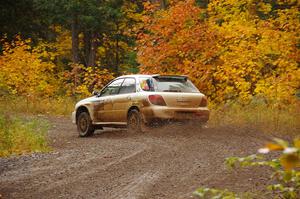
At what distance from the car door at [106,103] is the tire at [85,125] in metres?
0.34

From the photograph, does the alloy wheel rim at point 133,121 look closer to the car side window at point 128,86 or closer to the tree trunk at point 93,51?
the car side window at point 128,86

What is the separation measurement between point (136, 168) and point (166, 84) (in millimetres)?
5827

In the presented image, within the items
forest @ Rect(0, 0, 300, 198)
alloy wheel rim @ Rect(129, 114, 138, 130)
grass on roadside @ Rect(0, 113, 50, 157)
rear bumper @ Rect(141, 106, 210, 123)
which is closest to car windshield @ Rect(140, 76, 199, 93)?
rear bumper @ Rect(141, 106, 210, 123)

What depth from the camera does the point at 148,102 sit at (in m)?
14.2

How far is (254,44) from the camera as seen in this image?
16922 millimetres

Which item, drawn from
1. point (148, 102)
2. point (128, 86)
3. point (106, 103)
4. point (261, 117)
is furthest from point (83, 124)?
point (261, 117)

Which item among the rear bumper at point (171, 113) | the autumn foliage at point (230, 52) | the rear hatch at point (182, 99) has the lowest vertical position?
the rear bumper at point (171, 113)

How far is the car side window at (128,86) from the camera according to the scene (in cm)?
1507

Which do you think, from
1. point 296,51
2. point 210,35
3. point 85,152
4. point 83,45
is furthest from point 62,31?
point 85,152

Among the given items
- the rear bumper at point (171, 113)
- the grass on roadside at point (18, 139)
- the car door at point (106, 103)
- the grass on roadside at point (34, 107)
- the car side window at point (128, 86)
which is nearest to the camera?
the grass on roadside at point (18, 139)

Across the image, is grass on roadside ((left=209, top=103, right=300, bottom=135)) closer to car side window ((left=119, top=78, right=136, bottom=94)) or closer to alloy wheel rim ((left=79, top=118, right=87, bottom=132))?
car side window ((left=119, top=78, right=136, bottom=94))

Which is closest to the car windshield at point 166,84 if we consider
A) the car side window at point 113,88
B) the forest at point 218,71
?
the car side window at point 113,88

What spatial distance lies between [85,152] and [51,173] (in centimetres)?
245

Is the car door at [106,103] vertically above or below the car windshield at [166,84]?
below
